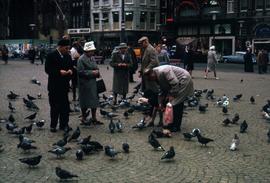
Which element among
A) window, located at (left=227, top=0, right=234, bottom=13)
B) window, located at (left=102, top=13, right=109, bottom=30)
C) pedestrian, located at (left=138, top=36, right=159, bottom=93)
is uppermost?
window, located at (left=227, top=0, right=234, bottom=13)

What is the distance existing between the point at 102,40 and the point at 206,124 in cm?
5470

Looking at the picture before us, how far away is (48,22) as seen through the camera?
75.6 metres

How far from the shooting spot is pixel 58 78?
9477 mm

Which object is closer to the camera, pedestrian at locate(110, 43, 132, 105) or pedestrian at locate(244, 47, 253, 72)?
pedestrian at locate(110, 43, 132, 105)

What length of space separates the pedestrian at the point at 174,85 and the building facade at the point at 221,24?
129 ft

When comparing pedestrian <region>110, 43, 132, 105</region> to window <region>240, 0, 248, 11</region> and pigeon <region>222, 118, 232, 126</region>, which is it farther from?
window <region>240, 0, 248, 11</region>

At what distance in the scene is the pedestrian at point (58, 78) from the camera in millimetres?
9406

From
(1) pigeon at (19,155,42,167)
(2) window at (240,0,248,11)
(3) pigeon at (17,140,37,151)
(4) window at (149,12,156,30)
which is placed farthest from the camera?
(4) window at (149,12,156,30)

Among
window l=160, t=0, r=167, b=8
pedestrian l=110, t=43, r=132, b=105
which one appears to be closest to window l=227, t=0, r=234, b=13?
window l=160, t=0, r=167, b=8

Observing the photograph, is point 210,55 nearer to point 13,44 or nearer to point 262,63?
point 262,63

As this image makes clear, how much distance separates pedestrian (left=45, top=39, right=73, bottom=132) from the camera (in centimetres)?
941

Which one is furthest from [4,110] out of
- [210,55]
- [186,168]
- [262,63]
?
[262,63]

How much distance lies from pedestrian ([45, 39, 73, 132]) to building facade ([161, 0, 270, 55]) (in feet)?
131

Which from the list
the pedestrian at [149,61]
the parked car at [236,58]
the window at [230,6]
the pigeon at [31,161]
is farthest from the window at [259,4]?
the pigeon at [31,161]
